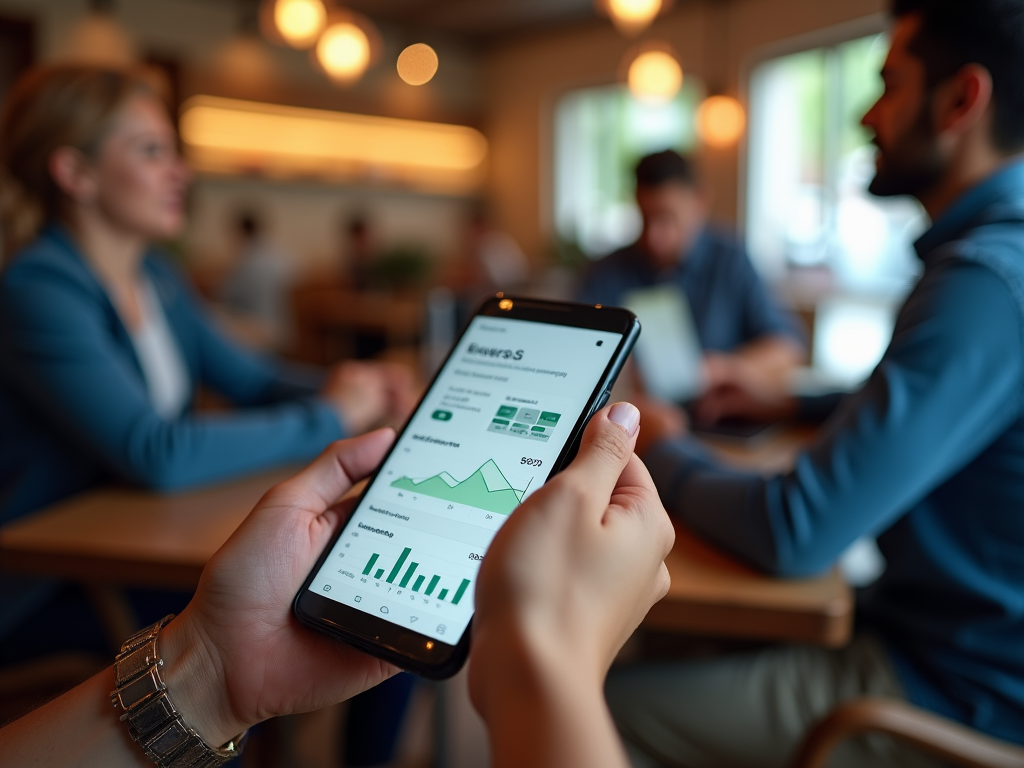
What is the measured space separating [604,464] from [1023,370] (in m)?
0.67

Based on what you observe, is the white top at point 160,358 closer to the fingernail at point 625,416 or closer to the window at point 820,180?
the fingernail at point 625,416

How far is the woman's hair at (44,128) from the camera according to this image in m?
1.37

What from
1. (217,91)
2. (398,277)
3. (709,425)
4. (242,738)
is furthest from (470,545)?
(217,91)

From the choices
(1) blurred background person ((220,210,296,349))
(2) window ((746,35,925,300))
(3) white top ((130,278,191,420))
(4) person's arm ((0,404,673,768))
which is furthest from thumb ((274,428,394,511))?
(2) window ((746,35,925,300))

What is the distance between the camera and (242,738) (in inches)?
23.0

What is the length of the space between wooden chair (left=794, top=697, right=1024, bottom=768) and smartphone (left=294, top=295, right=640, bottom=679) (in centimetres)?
58

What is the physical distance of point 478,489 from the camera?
515 mm

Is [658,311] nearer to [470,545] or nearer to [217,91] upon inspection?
[470,545]

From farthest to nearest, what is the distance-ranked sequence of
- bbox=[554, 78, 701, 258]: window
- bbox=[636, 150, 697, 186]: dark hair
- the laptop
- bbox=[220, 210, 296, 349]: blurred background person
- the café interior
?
bbox=[554, 78, 701, 258]: window
bbox=[220, 210, 296, 349]: blurred background person
bbox=[636, 150, 697, 186]: dark hair
the laptop
the café interior

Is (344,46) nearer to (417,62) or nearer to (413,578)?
(417,62)

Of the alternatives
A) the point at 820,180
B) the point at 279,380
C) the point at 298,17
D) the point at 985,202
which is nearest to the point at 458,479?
the point at 985,202

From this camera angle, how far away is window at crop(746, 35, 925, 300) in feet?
18.1

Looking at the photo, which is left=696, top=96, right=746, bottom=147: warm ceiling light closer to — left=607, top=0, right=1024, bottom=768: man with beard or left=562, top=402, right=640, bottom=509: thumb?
left=607, top=0, right=1024, bottom=768: man with beard

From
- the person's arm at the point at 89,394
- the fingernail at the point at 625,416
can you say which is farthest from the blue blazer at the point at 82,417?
the fingernail at the point at 625,416
